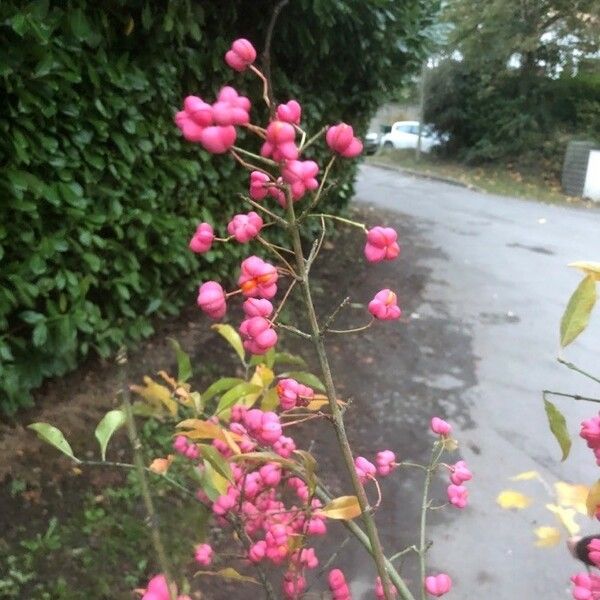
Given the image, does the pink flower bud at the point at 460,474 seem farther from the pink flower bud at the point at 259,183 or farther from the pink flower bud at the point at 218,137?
the pink flower bud at the point at 218,137

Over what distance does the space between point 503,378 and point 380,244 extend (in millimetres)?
4379

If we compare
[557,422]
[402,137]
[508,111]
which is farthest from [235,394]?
[402,137]

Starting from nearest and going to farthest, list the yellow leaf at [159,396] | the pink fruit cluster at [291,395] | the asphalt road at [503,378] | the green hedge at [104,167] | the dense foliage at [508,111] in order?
1. the pink fruit cluster at [291,395]
2. the yellow leaf at [159,396]
3. the green hedge at [104,167]
4. the asphalt road at [503,378]
5. the dense foliage at [508,111]

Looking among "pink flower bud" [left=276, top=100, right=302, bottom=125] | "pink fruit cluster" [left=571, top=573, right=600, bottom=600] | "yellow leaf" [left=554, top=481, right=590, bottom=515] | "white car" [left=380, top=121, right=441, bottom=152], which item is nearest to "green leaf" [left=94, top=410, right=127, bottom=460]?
"pink flower bud" [left=276, top=100, right=302, bottom=125]

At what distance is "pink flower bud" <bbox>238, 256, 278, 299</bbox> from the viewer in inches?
34.3

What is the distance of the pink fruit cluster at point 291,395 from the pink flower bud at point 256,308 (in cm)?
22

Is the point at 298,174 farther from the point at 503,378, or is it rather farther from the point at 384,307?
the point at 503,378

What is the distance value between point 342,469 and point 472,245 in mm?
5924

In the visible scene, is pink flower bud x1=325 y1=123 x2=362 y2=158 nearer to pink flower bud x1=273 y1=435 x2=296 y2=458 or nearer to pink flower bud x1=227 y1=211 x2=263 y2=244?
pink flower bud x1=227 y1=211 x2=263 y2=244

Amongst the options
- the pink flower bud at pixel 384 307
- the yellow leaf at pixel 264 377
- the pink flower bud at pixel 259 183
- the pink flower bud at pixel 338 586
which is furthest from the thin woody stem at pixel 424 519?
the pink flower bud at pixel 259 183

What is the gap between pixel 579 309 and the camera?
0.95 meters

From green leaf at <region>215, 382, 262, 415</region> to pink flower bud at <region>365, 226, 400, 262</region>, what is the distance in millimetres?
457

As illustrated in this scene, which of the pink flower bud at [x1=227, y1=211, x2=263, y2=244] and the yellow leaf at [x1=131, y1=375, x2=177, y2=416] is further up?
the pink flower bud at [x1=227, y1=211, x2=263, y2=244]

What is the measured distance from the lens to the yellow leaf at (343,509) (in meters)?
0.92
